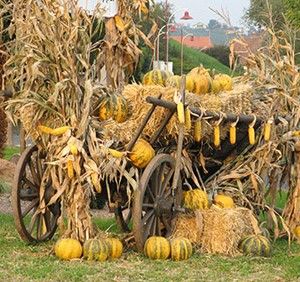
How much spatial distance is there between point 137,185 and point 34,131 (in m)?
1.14

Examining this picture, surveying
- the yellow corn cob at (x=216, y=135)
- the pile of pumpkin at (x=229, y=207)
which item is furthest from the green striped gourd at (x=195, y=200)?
the yellow corn cob at (x=216, y=135)

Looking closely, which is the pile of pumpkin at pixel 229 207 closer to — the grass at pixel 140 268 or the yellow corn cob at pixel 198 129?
the grass at pixel 140 268

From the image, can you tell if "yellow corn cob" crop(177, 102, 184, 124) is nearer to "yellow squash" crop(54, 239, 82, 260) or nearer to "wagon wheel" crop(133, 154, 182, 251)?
"wagon wheel" crop(133, 154, 182, 251)

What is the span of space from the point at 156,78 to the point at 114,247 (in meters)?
1.89

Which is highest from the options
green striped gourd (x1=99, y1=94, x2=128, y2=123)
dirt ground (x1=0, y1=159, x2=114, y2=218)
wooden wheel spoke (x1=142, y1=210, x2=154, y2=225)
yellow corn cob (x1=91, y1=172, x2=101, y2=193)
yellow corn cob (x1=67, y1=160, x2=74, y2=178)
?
green striped gourd (x1=99, y1=94, x2=128, y2=123)

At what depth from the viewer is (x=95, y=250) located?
750 centimetres

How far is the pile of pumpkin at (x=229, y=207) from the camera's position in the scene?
7.97m

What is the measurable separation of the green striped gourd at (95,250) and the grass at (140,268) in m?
0.08

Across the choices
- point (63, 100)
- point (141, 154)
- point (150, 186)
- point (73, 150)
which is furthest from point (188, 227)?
point (63, 100)

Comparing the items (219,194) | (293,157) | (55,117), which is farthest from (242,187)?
(55,117)

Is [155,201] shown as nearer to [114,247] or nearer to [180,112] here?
[114,247]

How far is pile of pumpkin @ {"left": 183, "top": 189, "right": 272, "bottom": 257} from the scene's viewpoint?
26.2 ft

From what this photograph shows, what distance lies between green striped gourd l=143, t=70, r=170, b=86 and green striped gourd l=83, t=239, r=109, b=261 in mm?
1866

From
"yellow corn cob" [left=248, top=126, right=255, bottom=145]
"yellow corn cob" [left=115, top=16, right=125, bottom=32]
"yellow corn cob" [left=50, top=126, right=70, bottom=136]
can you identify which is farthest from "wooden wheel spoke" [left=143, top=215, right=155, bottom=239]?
"yellow corn cob" [left=115, top=16, right=125, bottom=32]
